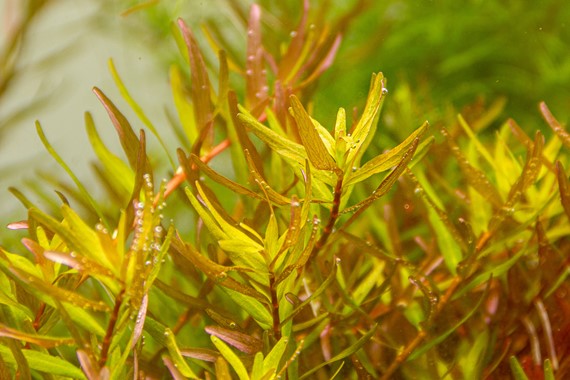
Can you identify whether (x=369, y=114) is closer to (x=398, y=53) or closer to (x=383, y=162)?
(x=383, y=162)

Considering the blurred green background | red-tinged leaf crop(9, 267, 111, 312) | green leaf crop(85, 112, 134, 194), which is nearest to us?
red-tinged leaf crop(9, 267, 111, 312)

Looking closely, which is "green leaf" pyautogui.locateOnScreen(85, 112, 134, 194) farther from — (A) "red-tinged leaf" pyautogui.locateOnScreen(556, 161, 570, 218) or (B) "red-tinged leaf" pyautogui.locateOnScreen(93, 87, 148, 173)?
(A) "red-tinged leaf" pyautogui.locateOnScreen(556, 161, 570, 218)

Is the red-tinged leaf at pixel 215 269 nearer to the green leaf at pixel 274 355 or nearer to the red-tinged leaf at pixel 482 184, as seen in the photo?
the green leaf at pixel 274 355

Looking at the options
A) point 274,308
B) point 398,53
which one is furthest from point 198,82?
point 398,53

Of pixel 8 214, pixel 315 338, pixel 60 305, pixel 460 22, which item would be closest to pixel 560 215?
pixel 315 338

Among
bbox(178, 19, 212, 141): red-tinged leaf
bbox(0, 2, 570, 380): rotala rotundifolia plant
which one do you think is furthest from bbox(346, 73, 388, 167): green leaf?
bbox(178, 19, 212, 141): red-tinged leaf

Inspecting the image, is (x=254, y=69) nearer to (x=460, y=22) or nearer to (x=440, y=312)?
(x=440, y=312)

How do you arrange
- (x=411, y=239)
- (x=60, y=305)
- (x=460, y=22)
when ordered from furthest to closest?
(x=460, y=22)
(x=411, y=239)
(x=60, y=305)
